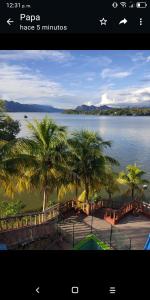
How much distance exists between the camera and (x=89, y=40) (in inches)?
81.7

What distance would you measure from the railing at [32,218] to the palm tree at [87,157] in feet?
2.99

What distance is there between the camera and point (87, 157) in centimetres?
884

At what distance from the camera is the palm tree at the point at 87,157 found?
28.8 feet

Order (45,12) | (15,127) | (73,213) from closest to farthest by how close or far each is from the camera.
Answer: (45,12)
(73,213)
(15,127)

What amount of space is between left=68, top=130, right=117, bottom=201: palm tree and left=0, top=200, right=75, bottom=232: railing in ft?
2.99

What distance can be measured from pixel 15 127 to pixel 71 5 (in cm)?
1472

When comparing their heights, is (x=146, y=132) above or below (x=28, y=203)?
above

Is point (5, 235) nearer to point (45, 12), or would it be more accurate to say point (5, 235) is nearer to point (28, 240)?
point (28, 240)

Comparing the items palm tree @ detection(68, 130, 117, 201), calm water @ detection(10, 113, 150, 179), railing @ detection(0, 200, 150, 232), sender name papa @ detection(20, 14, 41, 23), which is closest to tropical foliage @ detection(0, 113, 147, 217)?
palm tree @ detection(68, 130, 117, 201)

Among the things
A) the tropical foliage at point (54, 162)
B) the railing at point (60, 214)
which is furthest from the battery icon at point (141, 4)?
the railing at point (60, 214)
